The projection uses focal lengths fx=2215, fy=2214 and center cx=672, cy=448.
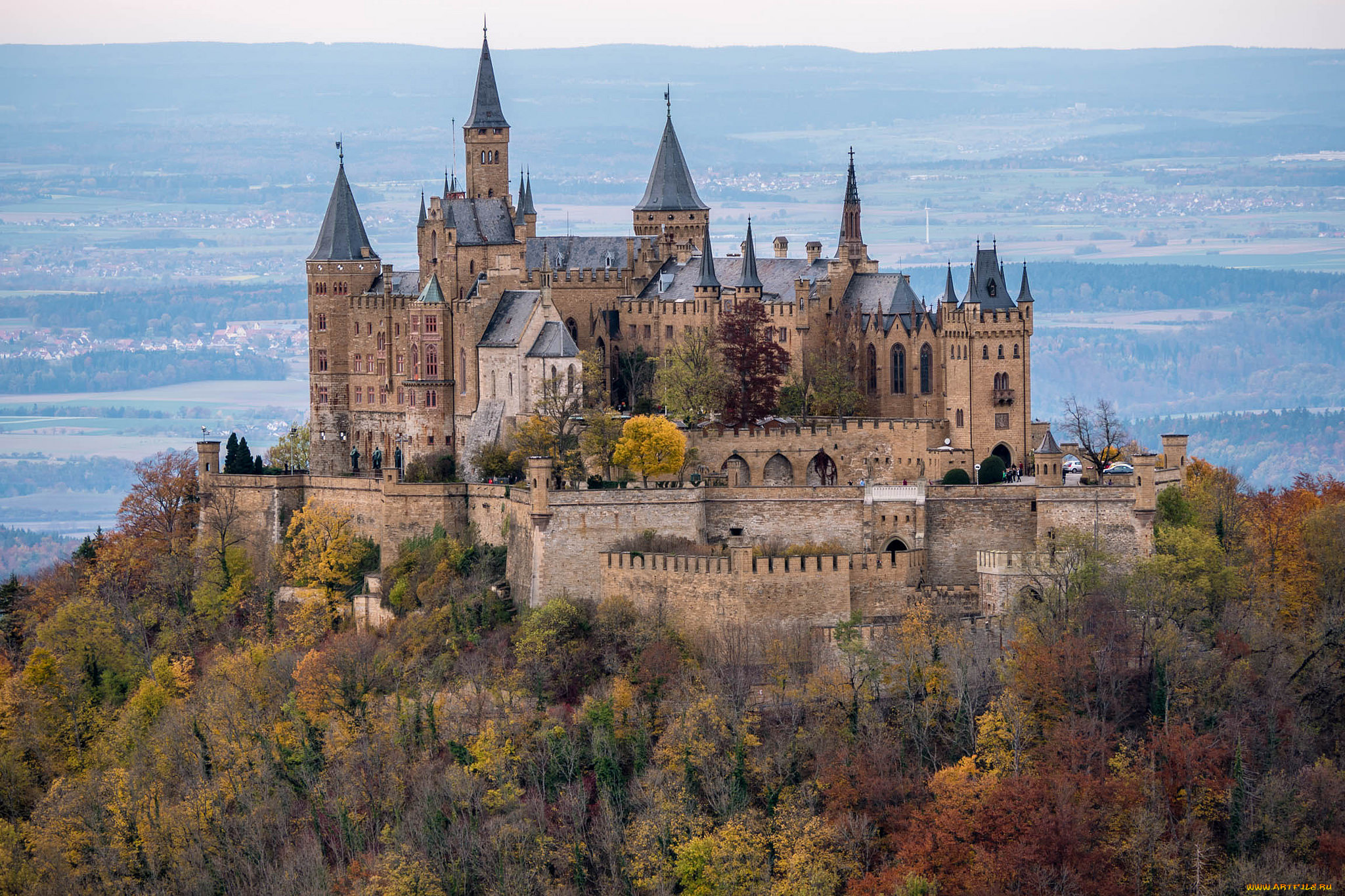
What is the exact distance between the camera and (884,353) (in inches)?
3265

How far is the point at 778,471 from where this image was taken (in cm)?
7769

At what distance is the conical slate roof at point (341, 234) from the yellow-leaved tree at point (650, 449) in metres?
19.8

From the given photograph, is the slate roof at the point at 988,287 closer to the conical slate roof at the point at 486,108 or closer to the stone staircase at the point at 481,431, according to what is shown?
the stone staircase at the point at 481,431

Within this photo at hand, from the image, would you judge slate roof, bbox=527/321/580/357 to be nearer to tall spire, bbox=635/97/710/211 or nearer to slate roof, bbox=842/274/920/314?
slate roof, bbox=842/274/920/314

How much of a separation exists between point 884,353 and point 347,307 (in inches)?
882

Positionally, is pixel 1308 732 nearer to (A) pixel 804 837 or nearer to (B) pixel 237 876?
(A) pixel 804 837

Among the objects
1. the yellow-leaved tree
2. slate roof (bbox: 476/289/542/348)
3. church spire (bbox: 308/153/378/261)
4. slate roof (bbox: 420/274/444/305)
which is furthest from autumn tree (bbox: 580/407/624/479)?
church spire (bbox: 308/153/378/261)

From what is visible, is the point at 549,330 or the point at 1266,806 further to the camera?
the point at 549,330

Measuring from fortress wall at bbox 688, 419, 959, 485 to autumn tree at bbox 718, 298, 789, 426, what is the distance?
197cm

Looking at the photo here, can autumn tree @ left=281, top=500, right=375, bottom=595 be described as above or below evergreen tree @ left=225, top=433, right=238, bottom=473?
below

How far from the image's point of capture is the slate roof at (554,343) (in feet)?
266

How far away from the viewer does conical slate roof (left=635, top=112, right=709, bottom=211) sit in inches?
3809

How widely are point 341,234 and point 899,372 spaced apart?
2400cm

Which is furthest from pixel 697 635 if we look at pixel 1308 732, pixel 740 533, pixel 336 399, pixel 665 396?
pixel 336 399
